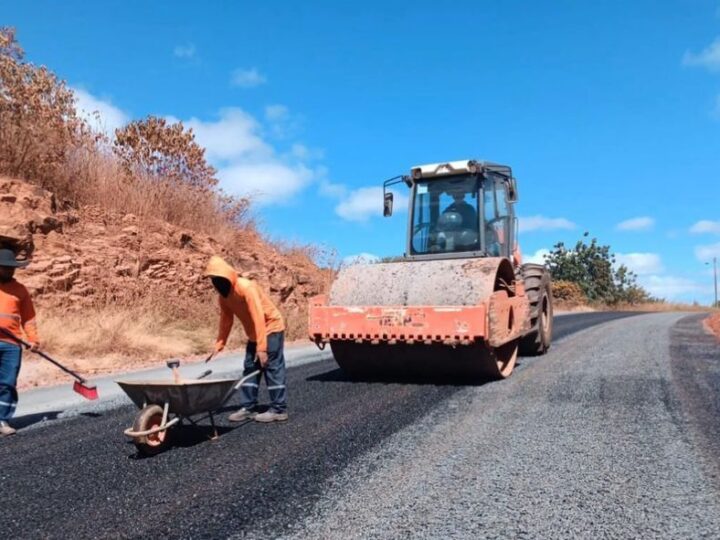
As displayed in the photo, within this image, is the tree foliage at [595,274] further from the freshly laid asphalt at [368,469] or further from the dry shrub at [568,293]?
the freshly laid asphalt at [368,469]

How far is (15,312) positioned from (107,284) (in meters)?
7.32

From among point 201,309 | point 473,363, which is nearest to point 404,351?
point 473,363

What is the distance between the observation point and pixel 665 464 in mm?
3951

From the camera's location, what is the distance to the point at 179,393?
4.41 meters

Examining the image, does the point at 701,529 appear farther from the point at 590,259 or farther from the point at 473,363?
the point at 590,259

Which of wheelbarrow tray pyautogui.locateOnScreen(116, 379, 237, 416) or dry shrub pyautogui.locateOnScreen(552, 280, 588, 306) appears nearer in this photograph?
wheelbarrow tray pyautogui.locateOnScreen(116, 379, 237, 416)

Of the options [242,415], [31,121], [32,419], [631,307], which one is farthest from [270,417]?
[631,307]

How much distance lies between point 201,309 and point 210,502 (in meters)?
10.7

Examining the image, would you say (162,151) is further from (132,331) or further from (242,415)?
(242,415)

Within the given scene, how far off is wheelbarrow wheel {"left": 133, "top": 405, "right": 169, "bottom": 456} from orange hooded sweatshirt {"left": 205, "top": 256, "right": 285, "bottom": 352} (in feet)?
3.43

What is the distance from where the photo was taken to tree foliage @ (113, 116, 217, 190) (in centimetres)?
1688

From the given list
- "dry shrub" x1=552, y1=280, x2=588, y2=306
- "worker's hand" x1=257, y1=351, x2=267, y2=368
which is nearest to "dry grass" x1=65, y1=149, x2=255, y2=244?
"worker's hand" x1=257, y1=351, x2=267, y2=368

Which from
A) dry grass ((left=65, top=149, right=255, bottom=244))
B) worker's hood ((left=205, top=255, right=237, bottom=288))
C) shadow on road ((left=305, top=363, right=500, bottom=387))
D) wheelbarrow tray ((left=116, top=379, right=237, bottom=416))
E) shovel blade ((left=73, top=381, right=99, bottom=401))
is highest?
dry grass ((left=65, top=149, right=255, bottom=244))

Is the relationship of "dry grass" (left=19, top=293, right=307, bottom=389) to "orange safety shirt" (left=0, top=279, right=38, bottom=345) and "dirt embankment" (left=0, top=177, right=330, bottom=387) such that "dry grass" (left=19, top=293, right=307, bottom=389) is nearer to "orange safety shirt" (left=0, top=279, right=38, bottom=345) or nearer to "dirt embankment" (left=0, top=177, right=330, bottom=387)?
"dirt embankment" (left=0, top=177, right=330, bottom=387)
